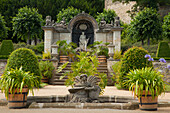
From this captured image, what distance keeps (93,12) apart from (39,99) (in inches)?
1259

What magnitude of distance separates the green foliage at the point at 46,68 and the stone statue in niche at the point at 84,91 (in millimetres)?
7998

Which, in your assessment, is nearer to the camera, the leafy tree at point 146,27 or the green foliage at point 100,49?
the green foliage at point 100,49

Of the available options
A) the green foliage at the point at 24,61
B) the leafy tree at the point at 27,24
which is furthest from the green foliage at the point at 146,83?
the leafy tree at the point at 27,24

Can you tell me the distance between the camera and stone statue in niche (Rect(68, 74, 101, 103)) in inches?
247

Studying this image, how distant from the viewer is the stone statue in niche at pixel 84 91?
626 cm

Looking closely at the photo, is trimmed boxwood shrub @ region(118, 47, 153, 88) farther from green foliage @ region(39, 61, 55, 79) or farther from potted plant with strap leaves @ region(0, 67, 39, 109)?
potted plant with strap leaves @ region(0, 67, 39, 109)

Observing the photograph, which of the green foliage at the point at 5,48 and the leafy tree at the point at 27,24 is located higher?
the leafy tree at the point at 27,24

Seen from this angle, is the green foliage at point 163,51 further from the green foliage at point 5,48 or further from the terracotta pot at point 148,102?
the terracotta pot at point 148,102

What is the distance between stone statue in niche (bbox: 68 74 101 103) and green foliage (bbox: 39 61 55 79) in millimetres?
7998

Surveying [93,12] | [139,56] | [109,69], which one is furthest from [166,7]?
[139,56]

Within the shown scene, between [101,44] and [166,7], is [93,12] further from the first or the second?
[101,44]

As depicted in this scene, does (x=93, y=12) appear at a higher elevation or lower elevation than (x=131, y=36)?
higher

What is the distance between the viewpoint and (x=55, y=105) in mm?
5645

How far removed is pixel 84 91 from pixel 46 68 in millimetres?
8484
